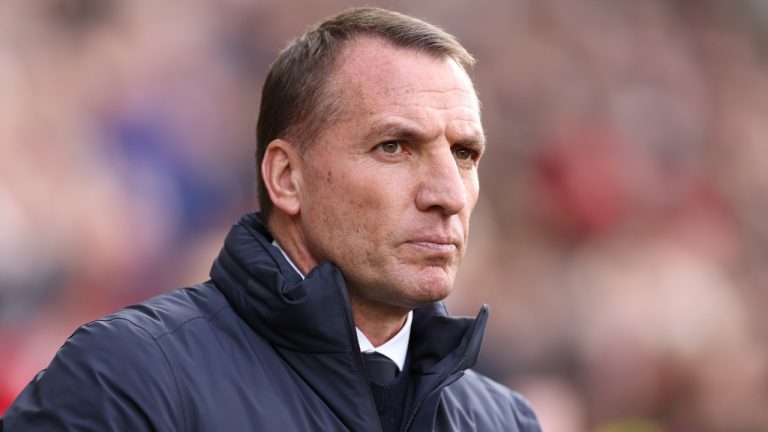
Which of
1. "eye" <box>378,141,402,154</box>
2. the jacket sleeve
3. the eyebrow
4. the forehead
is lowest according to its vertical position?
the jacket sleeve

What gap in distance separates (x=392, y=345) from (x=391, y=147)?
16.8 inches

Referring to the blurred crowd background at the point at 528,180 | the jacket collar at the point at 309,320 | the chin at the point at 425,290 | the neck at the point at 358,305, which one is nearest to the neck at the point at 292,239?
the neck at the point at 358,305

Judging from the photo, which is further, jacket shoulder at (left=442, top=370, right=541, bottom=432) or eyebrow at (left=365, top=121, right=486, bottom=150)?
jacket shoulder at (left=442, top=370, right=541, bottom=432)

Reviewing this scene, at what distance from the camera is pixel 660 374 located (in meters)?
6.10

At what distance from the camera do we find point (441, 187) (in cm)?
232

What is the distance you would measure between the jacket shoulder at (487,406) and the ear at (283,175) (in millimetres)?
551

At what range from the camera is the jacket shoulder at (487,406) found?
2551mm

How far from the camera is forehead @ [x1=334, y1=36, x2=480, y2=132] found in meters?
2.37

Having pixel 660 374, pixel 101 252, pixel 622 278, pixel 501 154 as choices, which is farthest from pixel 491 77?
pixel 101 252

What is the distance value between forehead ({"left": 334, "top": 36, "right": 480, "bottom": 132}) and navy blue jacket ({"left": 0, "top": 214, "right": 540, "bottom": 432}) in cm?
36

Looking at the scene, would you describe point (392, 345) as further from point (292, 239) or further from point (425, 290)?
point (292, 239)

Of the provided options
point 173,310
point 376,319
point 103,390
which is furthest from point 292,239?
point 103,390

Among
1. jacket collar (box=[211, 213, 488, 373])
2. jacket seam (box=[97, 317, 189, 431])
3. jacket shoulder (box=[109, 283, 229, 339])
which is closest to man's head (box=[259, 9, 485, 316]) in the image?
jacket collar (box=[211, 213, 488, 373])

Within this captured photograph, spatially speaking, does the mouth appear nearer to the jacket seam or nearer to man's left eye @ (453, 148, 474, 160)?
man's left eye @ (453, 148, 474, 160)
